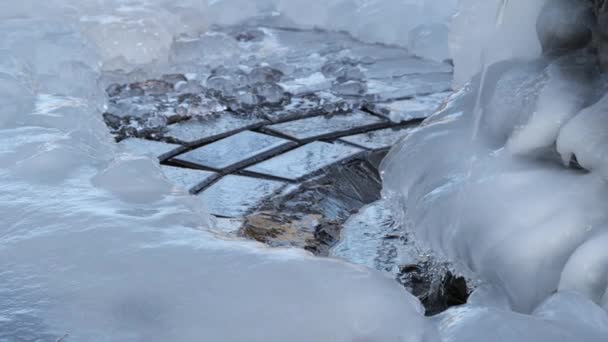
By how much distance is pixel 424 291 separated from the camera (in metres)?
1.88

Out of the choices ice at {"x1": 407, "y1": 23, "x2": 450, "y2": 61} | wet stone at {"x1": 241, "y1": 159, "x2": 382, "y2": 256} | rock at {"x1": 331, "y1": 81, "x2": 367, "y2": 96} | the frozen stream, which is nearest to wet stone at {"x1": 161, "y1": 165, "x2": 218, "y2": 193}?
the frozen stream

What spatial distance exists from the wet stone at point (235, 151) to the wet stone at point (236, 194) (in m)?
0.12

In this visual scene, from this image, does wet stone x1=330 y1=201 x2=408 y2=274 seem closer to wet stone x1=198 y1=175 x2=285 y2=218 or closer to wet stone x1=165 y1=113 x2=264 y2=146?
wet stone x1=198 y1=175 x2=285 y2=218

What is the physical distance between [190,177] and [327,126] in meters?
0.75

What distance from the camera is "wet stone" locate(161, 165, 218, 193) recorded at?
252cm

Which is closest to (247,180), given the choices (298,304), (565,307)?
(298,304)

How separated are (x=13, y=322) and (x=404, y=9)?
3886 mm

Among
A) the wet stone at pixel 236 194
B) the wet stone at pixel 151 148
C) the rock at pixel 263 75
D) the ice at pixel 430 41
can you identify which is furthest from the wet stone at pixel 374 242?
the ice at pixel 430 41

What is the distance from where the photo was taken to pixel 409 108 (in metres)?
3.38

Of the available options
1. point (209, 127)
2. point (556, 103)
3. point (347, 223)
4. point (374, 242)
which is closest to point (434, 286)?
point (374, 242)

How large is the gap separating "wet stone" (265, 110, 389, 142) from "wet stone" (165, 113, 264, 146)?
12cm

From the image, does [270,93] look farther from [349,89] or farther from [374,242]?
[374,242]

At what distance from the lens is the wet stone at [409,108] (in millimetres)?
3248

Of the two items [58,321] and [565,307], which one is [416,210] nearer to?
[565,307]
